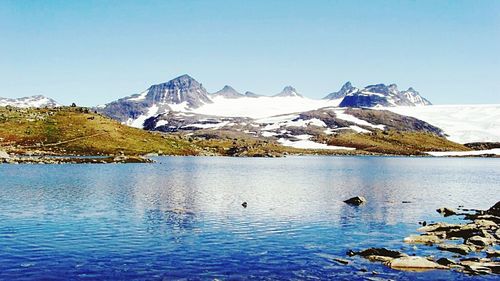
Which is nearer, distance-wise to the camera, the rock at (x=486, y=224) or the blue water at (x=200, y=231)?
the blue water at (x=200, y=231)

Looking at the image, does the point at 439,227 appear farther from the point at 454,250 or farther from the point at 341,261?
the point at 341,261

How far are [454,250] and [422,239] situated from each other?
184 inches

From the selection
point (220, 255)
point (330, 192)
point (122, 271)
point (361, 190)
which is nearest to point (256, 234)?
point (220, 255)

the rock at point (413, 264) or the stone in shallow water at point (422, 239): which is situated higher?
the stone in shallow water at point (422, 239)

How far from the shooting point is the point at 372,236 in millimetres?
53469

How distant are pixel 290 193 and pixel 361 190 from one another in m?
19.1

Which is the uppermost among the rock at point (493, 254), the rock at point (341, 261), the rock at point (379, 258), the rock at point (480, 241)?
the rock at point (480, 241)

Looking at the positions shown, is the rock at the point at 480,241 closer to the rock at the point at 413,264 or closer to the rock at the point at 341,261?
the rock at the point at 413,264

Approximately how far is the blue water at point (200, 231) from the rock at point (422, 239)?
3.42 feet

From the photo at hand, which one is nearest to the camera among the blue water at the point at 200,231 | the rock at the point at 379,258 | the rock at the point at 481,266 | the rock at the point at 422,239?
the blue water at the point at 200,231

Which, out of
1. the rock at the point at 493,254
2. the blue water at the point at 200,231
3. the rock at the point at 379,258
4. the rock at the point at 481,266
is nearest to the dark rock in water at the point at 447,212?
the blue water at the point at 200,231

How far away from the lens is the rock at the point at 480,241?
4872 cm

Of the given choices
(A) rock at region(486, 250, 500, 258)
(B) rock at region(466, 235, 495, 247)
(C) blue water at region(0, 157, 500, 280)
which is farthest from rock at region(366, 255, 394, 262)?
(B) rock at region(466, 235, 495, 247)

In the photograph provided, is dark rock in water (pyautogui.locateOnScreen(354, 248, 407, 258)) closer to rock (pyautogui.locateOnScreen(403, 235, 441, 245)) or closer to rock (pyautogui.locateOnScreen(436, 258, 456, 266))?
rock (pyautogui.locateOnScreen(436, 258, 456, 266))
